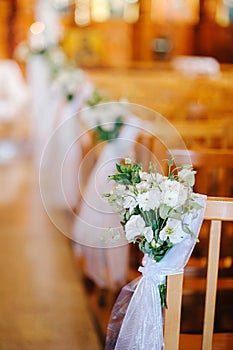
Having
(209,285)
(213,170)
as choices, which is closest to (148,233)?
(209,285)

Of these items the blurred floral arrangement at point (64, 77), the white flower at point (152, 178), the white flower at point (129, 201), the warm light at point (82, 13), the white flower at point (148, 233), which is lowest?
the white flower at point (148, 233)

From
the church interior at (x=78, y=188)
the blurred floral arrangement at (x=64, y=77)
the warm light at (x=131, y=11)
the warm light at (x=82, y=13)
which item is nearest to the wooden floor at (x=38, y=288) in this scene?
the church interior at (x=78, y=188)

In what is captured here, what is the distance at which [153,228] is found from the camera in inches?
75.0

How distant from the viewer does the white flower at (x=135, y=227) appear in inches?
74.2

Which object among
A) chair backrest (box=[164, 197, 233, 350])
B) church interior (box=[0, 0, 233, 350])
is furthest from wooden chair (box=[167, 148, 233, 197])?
chair backrest (box=[164, 197, 233, 350])

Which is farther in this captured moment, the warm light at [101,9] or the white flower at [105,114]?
the warm light at [101,9]

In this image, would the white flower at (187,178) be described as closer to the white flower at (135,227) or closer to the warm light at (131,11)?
the white flower at (135,227)

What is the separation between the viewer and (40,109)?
6.83m

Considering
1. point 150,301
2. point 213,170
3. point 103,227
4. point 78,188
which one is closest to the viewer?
point 150,301

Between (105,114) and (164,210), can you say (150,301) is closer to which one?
(164,210)

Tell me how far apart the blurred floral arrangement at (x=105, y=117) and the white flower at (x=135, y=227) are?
5.70 feet

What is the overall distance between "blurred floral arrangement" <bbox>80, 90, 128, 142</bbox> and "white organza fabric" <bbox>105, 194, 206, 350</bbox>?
169 centimetres

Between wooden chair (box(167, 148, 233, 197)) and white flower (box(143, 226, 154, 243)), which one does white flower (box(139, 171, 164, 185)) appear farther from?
wooden chair (box(167, 148, 233, 197))

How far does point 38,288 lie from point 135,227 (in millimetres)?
2175
